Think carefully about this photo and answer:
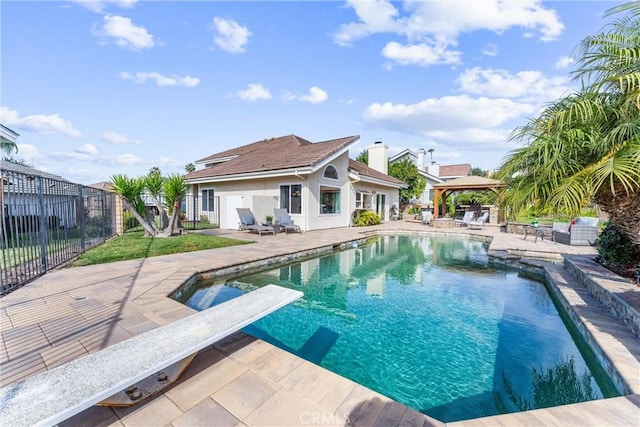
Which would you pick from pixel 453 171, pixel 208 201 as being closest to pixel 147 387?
pixel 208 201

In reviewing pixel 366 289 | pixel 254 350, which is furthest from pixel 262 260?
pixel 254 350

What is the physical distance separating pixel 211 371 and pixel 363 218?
52.5 ft

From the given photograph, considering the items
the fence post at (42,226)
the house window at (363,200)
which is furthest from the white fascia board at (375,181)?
the fence post at (42,226)

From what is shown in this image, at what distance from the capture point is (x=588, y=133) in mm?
3887

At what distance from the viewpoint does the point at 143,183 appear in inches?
442

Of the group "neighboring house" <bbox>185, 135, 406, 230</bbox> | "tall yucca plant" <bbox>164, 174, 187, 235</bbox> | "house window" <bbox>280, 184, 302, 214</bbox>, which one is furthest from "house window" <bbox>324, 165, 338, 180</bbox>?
"tall yucca plant" <bbox>164, 174, 187, 235</bbox>

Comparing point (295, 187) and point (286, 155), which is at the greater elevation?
point (286, 155)

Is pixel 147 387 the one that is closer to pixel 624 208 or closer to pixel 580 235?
pixel 624 208

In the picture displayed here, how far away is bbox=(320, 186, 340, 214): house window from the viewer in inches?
634

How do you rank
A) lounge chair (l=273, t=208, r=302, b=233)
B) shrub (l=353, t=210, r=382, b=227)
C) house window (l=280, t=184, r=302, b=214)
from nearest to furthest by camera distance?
1. lounge chair (l=273, t=208, r=302, b=233)
2. house window (l=280, t=184, r=302, b=214)
3. shrub (l=353, t=210, r=382, b=227)

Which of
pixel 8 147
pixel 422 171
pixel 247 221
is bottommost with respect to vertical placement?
pixel 247 221

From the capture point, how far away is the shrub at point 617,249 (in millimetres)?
6027

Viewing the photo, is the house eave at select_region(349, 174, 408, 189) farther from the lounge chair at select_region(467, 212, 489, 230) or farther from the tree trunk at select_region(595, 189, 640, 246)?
the tree trunk at select_region(595, 189, 640, 246)

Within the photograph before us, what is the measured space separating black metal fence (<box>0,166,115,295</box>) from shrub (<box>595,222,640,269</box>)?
39.0 feet
